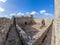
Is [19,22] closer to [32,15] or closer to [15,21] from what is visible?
[15,21]

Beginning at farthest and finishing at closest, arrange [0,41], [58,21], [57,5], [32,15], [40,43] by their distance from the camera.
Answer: [32,15]
[0,41]
[40,43]
[57,5]
[58,21]

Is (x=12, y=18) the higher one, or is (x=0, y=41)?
(x=12, y=18)

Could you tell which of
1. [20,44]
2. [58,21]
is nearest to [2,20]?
[20,44]

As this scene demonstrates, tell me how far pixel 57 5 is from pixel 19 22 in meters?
29.7

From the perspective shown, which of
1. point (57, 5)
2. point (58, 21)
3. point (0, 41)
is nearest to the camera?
point (58, 21)

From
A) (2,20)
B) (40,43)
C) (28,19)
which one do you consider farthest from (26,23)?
(40,43)

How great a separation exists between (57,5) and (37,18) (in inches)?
1237

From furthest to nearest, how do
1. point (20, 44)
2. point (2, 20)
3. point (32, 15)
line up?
point (32, 15), point (2, 20), point (20, 44)

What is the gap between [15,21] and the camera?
3183 cm

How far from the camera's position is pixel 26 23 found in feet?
110

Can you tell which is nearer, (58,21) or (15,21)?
(58,21)

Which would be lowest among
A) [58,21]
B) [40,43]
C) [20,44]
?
[20,44]

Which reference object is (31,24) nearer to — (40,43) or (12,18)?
(12,18)

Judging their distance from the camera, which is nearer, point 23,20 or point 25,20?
point 23,20
